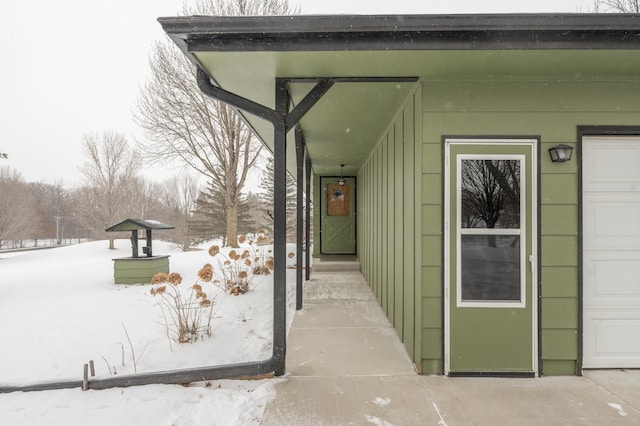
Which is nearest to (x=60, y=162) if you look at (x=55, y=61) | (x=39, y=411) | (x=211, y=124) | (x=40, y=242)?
(x=55, y=61)

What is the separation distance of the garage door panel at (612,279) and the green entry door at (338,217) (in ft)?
23.1

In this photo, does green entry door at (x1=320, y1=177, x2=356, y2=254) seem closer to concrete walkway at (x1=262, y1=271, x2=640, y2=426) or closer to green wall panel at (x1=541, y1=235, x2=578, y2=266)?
concrete walkway at (x1=262, y1=271, x2=640, y2=426)

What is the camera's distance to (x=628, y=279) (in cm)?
275

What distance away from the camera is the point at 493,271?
2.70m

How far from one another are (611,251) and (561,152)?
3.16 ft

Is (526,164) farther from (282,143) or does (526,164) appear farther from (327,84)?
(282,143)

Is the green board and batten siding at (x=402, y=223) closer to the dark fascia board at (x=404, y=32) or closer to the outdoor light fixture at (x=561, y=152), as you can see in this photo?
the dark fascia board at (x=404, y=32)

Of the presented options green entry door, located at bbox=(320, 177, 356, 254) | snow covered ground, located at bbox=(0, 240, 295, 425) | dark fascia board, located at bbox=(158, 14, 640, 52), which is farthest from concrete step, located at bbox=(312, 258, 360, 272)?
dark fascia board, located at bbox=(158, 14, 640, 52)

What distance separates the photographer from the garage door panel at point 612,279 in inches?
108

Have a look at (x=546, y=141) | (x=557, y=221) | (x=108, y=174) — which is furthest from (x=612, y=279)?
(x=108, y=174)

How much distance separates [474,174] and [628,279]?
156 cm

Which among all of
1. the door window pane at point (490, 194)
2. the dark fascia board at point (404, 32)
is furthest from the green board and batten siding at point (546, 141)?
the dark fascia board at point (404, 32)

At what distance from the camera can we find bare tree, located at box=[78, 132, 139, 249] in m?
15.4

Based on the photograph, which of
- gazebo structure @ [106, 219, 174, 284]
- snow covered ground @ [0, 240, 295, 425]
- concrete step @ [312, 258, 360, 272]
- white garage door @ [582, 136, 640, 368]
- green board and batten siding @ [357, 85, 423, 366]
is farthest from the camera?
concrete step @ [312, 258, 360, 272]
